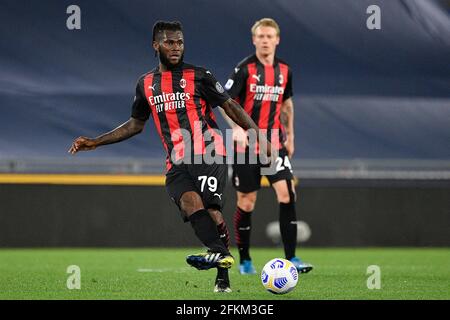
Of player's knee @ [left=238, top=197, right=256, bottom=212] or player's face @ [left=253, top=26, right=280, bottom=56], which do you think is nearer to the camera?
player's face @ [left=253, top=26, right=280, bottom=56]

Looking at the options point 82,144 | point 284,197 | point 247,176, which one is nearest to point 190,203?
point 82,144

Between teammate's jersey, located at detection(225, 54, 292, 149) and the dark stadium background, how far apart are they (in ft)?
10.1

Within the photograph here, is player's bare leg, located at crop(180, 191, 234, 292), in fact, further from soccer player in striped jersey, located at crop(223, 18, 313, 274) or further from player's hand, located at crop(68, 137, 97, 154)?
soccer player in striped jersey, located at crop(223, 18, 313, 274)

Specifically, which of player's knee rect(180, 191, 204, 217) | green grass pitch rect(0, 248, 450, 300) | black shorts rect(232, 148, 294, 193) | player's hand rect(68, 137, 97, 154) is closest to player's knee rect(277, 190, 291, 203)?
black shorts rect(232, 148, 294, 193)

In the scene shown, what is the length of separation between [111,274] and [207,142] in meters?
1.91

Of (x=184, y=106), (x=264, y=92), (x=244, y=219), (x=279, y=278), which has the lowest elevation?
(x=279, y=278)

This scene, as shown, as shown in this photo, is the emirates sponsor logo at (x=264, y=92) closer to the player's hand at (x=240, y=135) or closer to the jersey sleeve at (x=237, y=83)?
the jersey sleeve at (x=237, y=83)

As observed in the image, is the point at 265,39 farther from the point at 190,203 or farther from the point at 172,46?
the point at 190,203

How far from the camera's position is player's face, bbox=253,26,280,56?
7516mm

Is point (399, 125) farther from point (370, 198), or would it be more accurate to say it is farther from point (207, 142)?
point (207, 142)

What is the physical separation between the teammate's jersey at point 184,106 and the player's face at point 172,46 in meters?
0.09

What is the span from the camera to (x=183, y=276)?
278 inches

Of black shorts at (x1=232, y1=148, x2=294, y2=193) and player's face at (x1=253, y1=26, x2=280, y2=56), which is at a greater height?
player's face at (x1=253, y1=26, x2=280, y2=56)

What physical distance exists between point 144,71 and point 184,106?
5.06m
